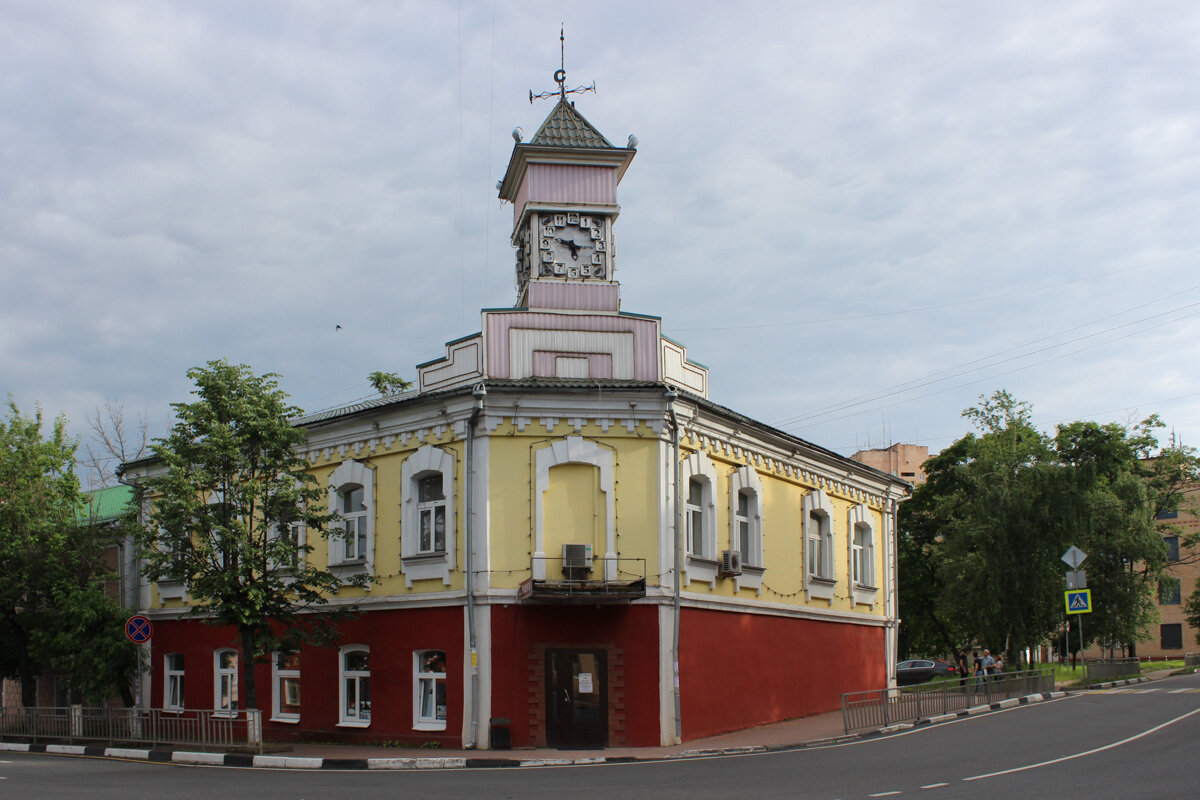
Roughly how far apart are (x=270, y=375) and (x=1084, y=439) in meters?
38.6

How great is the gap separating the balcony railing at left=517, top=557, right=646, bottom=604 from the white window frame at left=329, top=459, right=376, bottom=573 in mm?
4602

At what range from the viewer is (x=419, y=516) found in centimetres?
2325

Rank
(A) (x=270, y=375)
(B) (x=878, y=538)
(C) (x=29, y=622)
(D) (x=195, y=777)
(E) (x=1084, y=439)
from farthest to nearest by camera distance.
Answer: (E) (x=1084, y=439), (B) (x=878, y=538), (C) (x=29, y=622), (A) (x=270, y=375), (D) (x=195, y=777)

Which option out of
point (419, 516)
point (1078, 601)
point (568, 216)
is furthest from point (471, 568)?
point (1078, 601)

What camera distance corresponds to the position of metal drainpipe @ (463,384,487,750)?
2086 cm

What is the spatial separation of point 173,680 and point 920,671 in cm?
3408

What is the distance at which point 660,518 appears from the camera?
2216cm

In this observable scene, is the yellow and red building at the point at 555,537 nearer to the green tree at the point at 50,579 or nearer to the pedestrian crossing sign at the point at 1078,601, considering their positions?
the green tree at the point at 50,579

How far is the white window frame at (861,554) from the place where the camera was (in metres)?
31.4

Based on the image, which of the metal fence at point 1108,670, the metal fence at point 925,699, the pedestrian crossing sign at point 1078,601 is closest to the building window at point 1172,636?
the metal fence at point 1108,670

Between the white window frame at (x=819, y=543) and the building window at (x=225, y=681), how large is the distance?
15.0 metres

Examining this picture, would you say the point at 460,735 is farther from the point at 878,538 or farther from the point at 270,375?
the point at 878,538

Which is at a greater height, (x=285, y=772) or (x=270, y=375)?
(x=270, y=375)

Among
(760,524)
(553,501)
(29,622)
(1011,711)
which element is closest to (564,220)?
(553,501)
